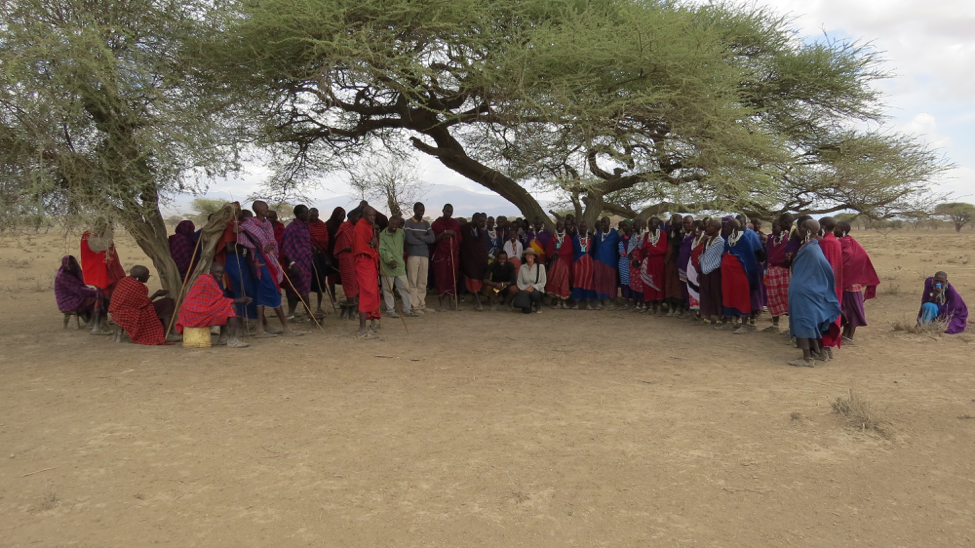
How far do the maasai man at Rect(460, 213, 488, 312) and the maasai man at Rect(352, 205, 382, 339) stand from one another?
2.81 meters

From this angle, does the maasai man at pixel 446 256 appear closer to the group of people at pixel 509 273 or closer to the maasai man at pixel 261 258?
the group of people at pixel 509 273

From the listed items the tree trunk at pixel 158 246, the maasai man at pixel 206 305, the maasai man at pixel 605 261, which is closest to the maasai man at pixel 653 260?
the maasai man at pixel 605 261

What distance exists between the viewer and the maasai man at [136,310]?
7527mm

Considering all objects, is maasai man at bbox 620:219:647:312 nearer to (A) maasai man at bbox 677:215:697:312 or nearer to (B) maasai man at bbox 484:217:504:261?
(A) maasai man at bbox 677:215:697:312

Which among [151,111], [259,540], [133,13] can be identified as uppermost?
[133,13]

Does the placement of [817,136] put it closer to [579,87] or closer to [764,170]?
[764,170]

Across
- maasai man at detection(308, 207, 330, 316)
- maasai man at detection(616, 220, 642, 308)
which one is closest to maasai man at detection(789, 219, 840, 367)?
maasai man at detection(616, 220, 642, 308)

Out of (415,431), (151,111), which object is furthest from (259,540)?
(151,111)

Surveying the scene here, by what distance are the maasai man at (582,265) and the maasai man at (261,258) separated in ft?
15.9

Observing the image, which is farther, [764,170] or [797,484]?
[764,170]

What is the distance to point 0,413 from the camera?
5027mm

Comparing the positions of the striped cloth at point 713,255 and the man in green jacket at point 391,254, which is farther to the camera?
the man in green jacket at point 391,254

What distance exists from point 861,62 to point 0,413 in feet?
46.4

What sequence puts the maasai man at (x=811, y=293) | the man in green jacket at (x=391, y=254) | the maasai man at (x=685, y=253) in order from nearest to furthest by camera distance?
the maasai man at (x=811, y=293)
the man in green jacket at (x=391, y=254)
the maasai man at (x=685, y=253)
